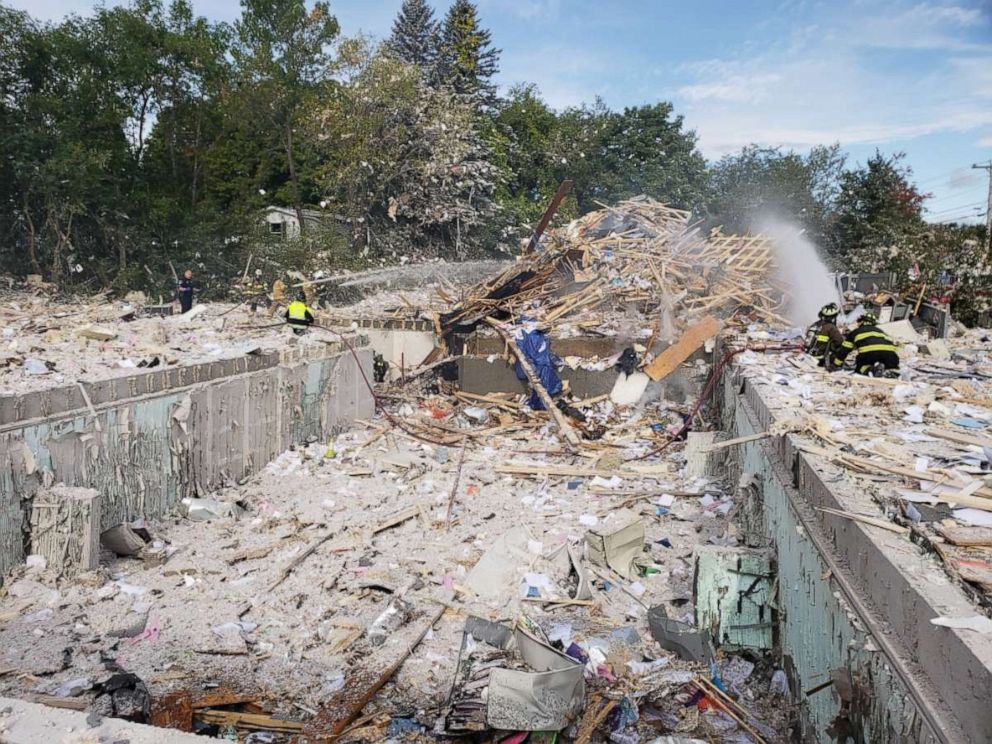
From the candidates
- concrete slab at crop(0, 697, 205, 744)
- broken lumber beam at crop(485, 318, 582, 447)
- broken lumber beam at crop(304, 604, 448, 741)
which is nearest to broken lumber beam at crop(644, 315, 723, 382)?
broken lumber beam at crop(485, 318, 582, 447)

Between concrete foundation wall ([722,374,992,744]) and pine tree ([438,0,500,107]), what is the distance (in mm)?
32643

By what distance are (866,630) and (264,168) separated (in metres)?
28.2

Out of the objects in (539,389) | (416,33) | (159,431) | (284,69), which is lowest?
(539,389)

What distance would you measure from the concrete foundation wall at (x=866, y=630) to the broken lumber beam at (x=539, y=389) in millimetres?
5387

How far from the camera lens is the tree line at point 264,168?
20656 mm

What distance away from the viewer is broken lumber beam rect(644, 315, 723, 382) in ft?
38.1

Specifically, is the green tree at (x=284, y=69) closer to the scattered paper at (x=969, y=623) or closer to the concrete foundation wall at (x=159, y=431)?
the concrete foundation wall at (x=159, y=431)

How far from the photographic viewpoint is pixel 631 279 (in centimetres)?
1398

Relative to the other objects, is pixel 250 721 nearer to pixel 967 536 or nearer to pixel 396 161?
pixel 967 536

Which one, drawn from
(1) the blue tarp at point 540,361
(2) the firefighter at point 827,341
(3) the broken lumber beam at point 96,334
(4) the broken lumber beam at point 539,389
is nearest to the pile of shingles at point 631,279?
(4) the broken lumber beam at point 539,389

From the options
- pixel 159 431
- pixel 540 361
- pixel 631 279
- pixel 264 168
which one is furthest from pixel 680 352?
pixel 264 168

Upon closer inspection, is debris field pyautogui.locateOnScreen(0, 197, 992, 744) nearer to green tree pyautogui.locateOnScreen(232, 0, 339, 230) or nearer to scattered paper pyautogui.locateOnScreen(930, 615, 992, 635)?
scattered paper pyautogui.locateOnScreen(930, 615, 992, 635)

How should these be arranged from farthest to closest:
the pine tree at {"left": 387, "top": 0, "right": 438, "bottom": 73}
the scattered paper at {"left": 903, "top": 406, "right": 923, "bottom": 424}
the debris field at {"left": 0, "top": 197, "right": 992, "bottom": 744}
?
the pine tree at {"left": 387, "top": 0, "right": 438, "bottom": 73} → the scattered paper at {"left": 903, "top": 406, "right": 923, "bottom": 424} → the debris field at {"left": 0, "top": 197, "right": 992, "bottom": 744}

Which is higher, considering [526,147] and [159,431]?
[526,147]
